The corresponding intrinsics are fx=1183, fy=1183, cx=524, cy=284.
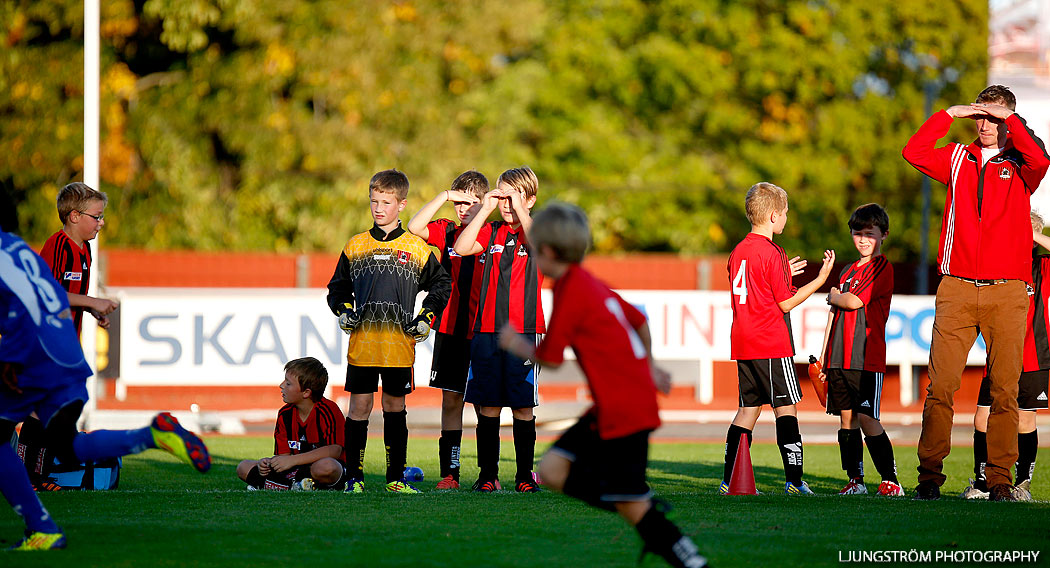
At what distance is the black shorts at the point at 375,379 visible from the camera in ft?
25.2

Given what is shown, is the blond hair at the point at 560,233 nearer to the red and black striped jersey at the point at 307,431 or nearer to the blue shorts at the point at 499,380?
the blue shorts at the point at 499,380

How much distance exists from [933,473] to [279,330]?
993 cm

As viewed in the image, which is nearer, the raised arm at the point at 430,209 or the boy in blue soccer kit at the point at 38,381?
the boy in blue soccer kit at the point at 38,381

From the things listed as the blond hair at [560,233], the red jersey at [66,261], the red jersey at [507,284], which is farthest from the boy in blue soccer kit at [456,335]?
the blond hair at [560,233]

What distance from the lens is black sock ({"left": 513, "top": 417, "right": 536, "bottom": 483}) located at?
7711 mm

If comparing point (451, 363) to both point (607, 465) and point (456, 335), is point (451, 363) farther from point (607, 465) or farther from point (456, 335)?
point (607, 465)

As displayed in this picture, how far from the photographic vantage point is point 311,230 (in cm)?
2377

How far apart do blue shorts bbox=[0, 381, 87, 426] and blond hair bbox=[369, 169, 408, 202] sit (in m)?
2.66

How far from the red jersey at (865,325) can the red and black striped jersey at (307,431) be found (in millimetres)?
3554

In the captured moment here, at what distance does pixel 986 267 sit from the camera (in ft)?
24.0

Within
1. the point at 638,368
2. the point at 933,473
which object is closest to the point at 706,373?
the point at 933,473

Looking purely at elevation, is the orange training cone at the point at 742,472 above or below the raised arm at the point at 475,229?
below

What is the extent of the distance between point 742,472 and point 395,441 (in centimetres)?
228

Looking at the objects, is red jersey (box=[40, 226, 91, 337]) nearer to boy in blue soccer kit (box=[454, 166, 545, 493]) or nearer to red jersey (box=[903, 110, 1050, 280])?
boy in blue soccer kit (box=[454, 166, 545, 493])
